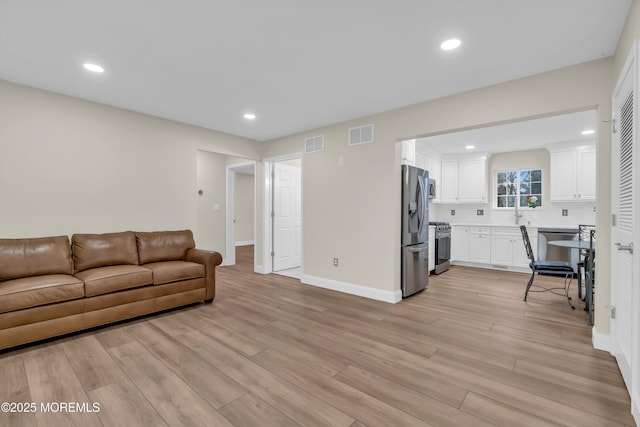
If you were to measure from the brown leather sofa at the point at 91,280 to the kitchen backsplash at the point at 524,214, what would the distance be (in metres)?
5.55

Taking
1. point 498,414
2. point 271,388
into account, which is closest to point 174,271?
point 271,388

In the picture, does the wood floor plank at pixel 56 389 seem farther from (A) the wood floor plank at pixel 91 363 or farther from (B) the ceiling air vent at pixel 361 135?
(B) the ceiling air vent at pixel 361 135

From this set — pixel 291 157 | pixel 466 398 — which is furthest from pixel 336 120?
pixel 466 398

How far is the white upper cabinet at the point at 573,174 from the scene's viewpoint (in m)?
5.25

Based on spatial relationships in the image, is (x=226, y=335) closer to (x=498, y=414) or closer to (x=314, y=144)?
(x=498, y=414)

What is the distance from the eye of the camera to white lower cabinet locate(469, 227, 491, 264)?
599cm

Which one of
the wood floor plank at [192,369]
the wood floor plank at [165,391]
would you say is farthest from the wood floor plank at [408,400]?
the wood floor plank at [165,391]

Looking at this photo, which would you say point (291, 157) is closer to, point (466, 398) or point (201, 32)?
point (201, 32)

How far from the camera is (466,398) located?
1.84 m

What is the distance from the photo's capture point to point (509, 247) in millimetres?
5750

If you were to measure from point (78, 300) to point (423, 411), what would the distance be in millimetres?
3151

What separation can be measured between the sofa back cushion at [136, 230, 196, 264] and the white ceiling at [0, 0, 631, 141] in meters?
1.75

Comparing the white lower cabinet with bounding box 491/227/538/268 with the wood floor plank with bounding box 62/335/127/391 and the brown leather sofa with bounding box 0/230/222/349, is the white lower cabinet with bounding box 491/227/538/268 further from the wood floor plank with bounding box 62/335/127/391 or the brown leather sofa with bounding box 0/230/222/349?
the wood floor plank with bounding box 62/335/127/391

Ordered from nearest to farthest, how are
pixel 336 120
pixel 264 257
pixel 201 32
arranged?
1. pixel 201 32
2. pixel 336 120
3. pixel 264 257
